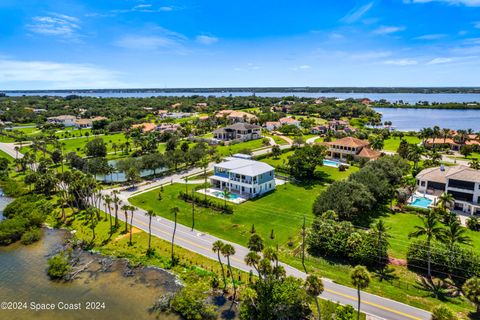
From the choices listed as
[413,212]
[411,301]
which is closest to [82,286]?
[411,301]

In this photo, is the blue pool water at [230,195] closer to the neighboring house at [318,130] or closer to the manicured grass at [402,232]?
the manicured grass at [402,232]

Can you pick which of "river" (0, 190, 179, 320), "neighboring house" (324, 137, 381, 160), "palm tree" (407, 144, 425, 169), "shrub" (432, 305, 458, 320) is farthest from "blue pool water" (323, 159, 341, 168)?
"shrub" (432, 305, 458, 320)

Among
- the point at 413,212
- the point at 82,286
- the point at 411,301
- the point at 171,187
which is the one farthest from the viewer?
the point at 171,187

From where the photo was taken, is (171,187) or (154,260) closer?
(154,260)

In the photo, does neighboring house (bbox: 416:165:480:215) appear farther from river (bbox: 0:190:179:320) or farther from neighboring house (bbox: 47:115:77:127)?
neighboring house (bbox: 47:115:77:127)

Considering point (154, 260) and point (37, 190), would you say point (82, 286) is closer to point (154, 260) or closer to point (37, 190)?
point (154, 260)

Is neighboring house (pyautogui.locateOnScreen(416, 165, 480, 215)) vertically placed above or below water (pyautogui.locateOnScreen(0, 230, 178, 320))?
above

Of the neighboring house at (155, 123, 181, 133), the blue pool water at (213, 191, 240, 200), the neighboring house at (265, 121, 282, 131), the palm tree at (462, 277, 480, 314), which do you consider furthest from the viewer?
the neighboring house at (265, 121, 282, 131)
